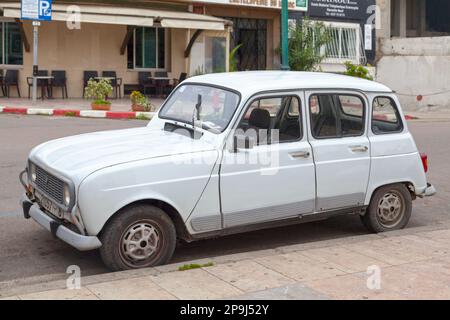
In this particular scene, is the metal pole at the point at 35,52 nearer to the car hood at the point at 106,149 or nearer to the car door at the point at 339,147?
the car hood at the point at 106,149

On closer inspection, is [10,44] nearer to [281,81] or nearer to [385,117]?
[281,81]

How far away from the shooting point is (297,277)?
17.7ft

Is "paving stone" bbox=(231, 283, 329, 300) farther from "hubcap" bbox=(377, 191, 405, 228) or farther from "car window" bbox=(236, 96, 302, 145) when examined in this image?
"hubcap" bbox=(377, 191, 405, 228)

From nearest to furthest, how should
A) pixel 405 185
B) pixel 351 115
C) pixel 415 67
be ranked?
pixel 351 115 → pixel 405 185 → pixel 415 67

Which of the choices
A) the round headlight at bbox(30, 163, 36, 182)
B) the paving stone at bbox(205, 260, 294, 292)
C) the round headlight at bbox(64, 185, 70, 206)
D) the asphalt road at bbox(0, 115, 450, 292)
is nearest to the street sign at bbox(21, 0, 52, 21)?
the asphalt road at bbox(0, 115, 450, 292)

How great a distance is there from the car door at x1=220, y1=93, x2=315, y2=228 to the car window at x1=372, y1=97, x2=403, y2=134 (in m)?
0.89

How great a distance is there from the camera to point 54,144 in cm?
645

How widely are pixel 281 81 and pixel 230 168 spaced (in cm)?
111

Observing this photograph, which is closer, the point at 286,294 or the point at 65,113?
the point at 286,294

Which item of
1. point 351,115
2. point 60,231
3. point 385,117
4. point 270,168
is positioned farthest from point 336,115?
point 60,231

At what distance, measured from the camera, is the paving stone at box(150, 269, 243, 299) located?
16.2ft

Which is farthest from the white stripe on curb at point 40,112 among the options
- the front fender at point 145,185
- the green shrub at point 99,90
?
the front fender at point 145,185

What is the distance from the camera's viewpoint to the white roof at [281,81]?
6.47 metres

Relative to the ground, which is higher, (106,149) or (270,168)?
(106,149)
